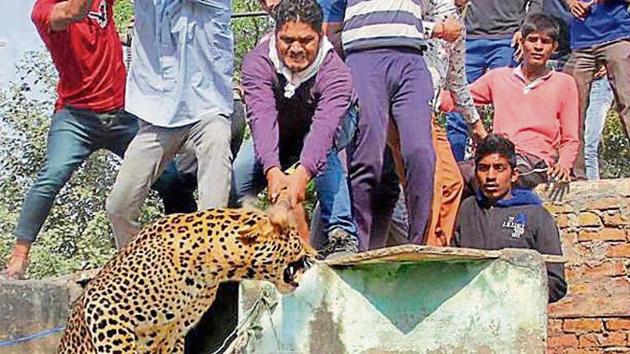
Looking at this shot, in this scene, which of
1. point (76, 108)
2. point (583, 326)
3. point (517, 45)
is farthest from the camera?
point (583, 326)

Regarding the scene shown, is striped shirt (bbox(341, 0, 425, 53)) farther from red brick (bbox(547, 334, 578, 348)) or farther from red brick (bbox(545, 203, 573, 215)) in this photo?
red brick (bbox(547, 334, 578, 348))

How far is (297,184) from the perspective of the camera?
4.93m

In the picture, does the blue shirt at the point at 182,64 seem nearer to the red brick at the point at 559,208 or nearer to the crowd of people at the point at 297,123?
the crowd of people at the point at 297,123

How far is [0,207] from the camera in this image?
12164 millimetres

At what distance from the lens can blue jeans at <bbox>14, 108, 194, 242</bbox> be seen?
586cm

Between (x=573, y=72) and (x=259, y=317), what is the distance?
12.1 ft

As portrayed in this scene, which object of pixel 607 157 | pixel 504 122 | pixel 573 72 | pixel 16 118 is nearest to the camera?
pixel 504 122

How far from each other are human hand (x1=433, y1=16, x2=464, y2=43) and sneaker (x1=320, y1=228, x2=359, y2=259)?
1.18 m

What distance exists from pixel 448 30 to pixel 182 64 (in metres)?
1.32

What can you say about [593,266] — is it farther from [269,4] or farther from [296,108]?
[296,108]

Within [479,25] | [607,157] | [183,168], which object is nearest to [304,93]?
[183,168]

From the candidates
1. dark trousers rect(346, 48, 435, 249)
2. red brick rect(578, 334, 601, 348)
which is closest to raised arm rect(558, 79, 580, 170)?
red brick rect(578, 334, 601, 348)

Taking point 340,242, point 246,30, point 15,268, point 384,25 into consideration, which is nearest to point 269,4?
point 384,25

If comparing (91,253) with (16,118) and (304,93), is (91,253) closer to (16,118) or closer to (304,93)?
(16,118)
